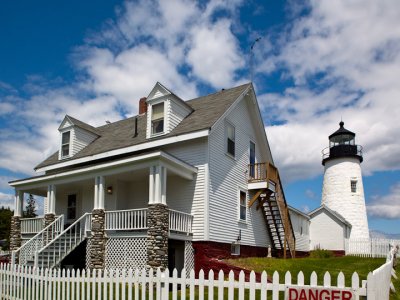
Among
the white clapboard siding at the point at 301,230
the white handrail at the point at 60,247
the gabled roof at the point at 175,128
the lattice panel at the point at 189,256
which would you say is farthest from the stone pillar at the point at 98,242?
the white clapboard siding at the point at 301,230

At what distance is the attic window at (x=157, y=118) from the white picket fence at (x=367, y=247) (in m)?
19.6

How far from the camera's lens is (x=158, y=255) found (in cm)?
1452

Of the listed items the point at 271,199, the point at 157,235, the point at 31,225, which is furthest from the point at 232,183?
the point at 31,225

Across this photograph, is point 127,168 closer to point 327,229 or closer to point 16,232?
point 16,232

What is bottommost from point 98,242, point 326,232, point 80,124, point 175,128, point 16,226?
point 326,232

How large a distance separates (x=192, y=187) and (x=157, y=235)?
3.27 meters

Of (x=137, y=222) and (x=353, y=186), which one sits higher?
(x=353, y=186)

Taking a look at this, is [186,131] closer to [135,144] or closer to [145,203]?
[135,144]

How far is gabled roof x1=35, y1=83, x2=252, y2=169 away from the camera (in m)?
18.0

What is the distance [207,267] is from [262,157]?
9.18m

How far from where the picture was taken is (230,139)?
63.9ft

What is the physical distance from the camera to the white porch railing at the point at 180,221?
51.5 ft

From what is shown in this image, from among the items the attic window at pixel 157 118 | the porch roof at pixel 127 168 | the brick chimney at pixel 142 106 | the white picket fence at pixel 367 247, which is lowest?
the white picket fence at pixel 367 247

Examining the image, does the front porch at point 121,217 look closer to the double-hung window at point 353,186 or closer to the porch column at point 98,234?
the porch column at point 98,234
